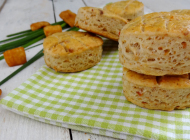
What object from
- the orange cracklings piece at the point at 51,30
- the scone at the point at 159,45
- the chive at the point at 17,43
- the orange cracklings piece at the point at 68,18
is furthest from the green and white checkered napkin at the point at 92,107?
the orange cracklings piece at the point at 68,18

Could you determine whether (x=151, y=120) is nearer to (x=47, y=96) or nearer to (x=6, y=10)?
(x=47, y=96)

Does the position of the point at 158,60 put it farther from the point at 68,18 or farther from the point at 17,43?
the point at 68,18

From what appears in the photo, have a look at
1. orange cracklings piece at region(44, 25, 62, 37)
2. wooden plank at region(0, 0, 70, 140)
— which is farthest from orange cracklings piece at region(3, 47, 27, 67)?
orange cracklings piece at region(44, 25, 62, 37)

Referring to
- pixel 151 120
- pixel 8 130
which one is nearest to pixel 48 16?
pixel 8 130

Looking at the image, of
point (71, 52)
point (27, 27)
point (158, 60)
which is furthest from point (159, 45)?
point (27, 27)

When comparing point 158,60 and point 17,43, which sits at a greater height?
point 158,60

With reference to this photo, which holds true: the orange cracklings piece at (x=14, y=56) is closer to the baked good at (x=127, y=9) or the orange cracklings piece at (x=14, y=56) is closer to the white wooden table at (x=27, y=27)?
the white wooden table at (x=27, y=27)
